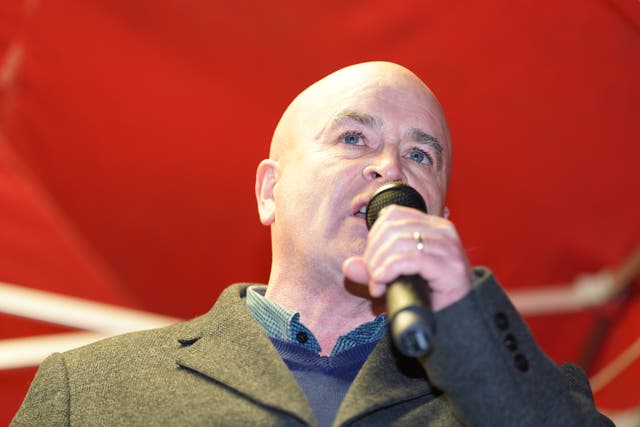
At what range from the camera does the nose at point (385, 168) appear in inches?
76.0

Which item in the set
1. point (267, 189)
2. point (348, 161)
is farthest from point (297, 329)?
point (267, 189)

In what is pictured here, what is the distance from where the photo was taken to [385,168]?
1.94 meters

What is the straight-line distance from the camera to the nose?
76.0 inches

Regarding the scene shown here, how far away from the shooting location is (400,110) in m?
2.13

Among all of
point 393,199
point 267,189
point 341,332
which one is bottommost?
point 341,332

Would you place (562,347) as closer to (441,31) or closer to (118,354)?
(441,31)

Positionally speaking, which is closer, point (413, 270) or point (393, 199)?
point (413, 270)

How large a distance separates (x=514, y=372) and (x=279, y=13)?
1.74 metres

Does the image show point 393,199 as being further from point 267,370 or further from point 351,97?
point 351,97

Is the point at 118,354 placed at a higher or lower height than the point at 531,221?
higher

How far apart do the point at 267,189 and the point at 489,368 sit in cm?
98

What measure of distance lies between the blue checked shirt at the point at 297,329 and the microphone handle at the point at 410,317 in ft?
1.93

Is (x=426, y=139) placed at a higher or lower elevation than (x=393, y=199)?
lower

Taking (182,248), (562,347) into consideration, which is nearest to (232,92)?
(182,248)
